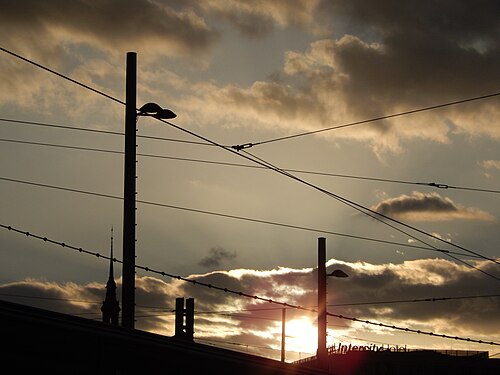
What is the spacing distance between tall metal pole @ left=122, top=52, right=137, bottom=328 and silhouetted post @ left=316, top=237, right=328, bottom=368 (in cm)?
1617

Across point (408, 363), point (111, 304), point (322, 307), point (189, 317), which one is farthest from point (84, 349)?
point (111, 304)

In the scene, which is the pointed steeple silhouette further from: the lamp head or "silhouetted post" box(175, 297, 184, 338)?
the lamp head

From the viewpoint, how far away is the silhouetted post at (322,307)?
4019 centimetres

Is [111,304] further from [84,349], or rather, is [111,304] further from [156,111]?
[84,349]

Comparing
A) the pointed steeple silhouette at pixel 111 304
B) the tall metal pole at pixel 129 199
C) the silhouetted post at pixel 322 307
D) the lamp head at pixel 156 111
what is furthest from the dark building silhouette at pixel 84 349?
the pointed steeple silhouette at pixel 111 304

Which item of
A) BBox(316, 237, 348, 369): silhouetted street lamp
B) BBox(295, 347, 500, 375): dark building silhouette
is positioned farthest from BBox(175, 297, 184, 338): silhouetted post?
BBox(295, 347, 500, 375): dark building silhouette

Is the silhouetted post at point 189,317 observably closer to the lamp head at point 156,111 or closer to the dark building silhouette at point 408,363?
the lamp head at point 156,111

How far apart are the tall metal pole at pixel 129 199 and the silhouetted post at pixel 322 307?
1617 cm

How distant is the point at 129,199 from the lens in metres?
26.1

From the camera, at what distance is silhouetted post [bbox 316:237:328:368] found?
40188 mm

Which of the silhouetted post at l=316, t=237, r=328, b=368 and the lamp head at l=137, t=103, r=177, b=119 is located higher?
the lamp head at l=137, t=103, r=177, b=119

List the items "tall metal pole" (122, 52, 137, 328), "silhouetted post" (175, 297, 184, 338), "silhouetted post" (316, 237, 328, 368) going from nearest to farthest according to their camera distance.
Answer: "tall metal pole" (122, 52, 137, 328)
"silhouetted post" (316, 237, 328, 368)
"silhouetted post" (175, 297, 184, 338)

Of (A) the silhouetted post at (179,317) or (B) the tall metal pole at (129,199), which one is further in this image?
(A) the silhouetted post at (179,317)

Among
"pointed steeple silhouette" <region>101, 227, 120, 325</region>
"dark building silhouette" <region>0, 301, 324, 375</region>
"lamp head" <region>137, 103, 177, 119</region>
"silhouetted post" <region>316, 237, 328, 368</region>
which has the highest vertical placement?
"pointed steeple silhouette" <region>101, 227, 120, 325</region>
